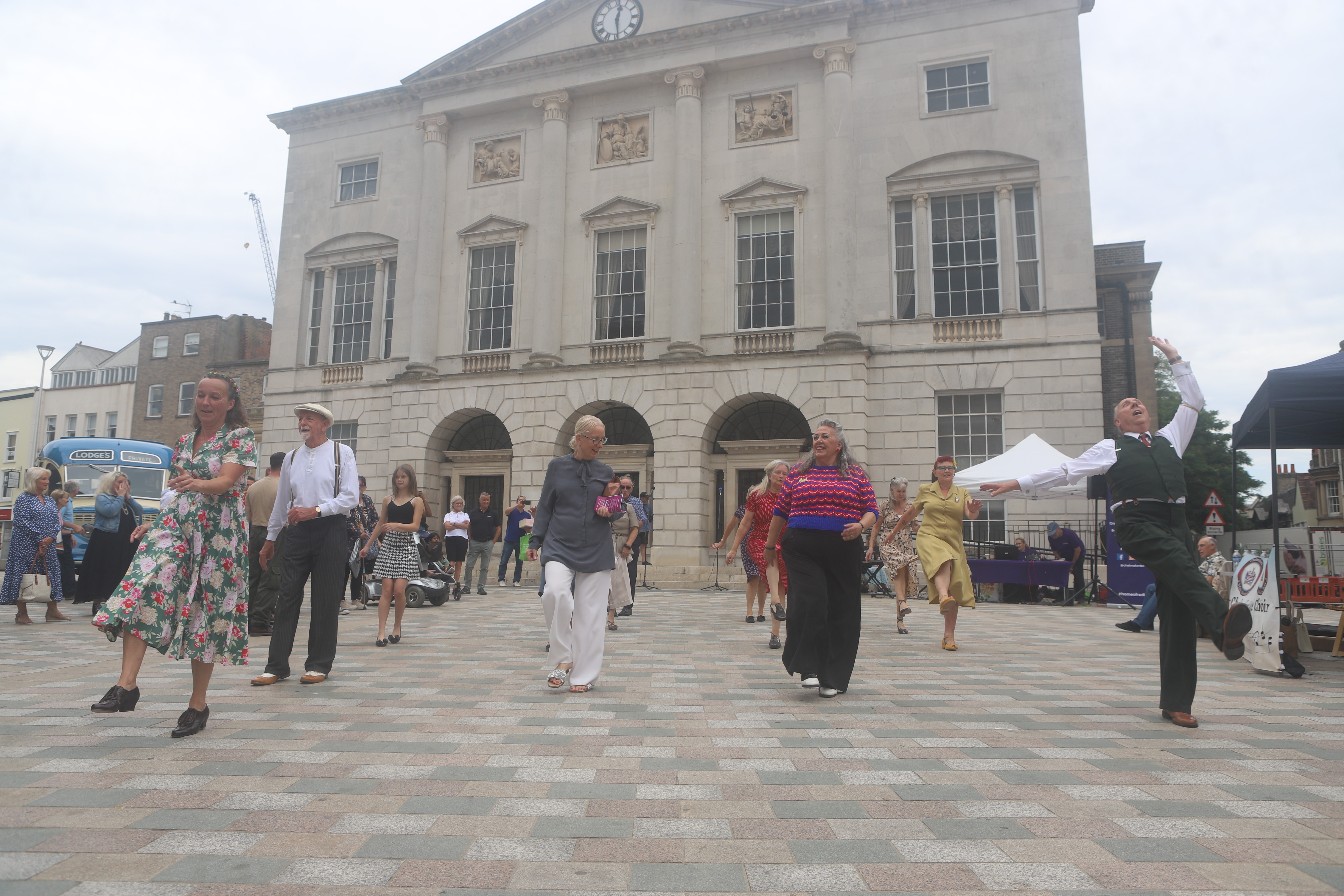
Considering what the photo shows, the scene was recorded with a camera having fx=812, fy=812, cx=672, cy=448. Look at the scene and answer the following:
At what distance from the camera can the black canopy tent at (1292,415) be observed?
24.9ft

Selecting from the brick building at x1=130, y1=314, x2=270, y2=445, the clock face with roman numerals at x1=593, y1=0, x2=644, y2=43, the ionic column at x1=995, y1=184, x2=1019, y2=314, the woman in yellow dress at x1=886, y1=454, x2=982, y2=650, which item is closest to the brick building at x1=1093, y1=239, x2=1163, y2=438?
the ionic column at x1=995, y1=184, x2=1019, y2=314

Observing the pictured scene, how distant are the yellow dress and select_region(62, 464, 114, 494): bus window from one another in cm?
1746

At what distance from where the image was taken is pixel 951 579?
8.88 meters

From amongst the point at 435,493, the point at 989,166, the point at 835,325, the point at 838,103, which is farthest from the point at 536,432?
the point at 989,166

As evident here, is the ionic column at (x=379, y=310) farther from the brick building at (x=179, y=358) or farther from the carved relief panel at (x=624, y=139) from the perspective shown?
the brick building at (x=179, y=358)

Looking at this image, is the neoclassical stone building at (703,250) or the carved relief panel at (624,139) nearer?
the neoclassical stone building at (703,250)

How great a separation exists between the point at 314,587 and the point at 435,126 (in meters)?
23.1

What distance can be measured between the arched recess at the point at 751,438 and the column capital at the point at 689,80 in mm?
9009

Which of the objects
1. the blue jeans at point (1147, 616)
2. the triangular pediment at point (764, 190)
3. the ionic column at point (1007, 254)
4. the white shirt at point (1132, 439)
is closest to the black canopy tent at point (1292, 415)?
the white shirt at point (1132, 439)

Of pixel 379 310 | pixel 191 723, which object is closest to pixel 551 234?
pixel 379 310

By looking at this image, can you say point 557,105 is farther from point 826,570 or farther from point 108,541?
point 826,570

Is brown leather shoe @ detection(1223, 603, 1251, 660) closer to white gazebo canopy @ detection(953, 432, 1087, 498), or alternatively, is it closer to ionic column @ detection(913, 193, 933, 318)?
white gazebo canopy @ detection(953, 432, 1087, 498)

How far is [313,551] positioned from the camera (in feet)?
20.8

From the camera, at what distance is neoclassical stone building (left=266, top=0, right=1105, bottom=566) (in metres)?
20.5
